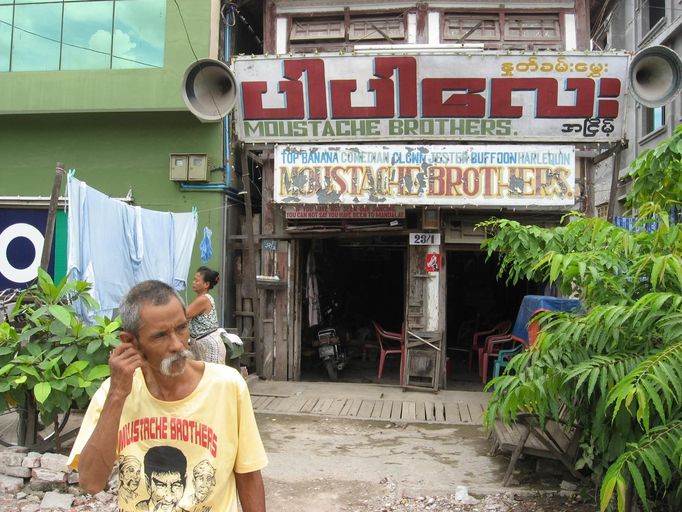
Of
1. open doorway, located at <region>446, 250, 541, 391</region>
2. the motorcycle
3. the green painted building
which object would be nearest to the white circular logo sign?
the green painted building

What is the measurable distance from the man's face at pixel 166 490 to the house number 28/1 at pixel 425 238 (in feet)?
23.4

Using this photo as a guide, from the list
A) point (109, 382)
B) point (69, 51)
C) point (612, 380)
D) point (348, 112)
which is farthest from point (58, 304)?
point (69, 51)

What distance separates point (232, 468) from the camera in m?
1.95

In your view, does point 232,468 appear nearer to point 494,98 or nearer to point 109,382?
point 109,382

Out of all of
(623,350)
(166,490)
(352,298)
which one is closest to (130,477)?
(166,490)

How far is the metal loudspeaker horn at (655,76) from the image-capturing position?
24.8 feet

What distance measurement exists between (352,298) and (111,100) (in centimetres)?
698

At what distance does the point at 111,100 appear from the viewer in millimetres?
9016

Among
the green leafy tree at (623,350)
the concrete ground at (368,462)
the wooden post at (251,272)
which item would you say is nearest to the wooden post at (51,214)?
the concrete ground at (368,462)

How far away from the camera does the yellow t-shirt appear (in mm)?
1862

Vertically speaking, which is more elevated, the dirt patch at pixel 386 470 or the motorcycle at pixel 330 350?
the motorcycle at pixel 330 350

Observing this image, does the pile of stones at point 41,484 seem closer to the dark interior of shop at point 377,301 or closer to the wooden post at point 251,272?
the wooden post at point 251,272

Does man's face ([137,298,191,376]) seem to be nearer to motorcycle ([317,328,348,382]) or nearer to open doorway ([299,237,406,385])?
open doorway ([299,237,406,385])

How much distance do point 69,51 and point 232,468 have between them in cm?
940
